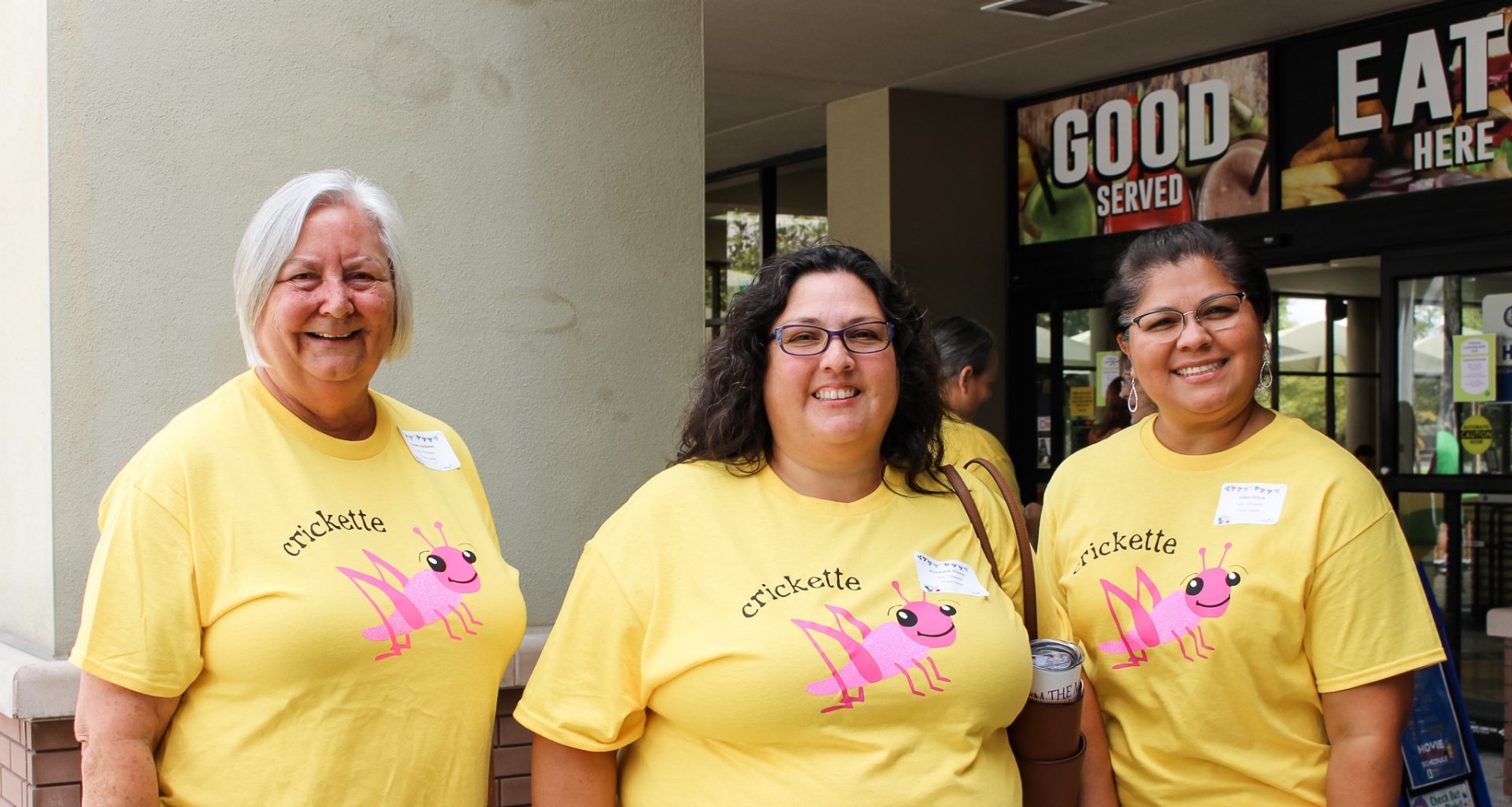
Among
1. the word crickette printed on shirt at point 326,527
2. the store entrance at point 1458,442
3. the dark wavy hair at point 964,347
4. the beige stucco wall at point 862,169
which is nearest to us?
the word crickette printed on shirt at point 326,527

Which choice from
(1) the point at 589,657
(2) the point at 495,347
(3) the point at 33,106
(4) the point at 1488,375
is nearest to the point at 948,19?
(4) the point at 1488,375

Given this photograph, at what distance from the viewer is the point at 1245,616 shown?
2.28 m

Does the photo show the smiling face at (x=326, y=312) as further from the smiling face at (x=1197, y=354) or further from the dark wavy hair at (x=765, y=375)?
the smiling face at (x=1197, y=354)

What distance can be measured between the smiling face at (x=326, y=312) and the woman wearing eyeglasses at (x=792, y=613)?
0.52m

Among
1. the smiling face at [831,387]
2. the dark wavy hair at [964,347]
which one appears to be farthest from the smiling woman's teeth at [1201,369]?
the dark wavy hair at [964,347]

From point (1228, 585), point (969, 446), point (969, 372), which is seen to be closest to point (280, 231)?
point (1228, 585)

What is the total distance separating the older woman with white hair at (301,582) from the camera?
76.2 inches

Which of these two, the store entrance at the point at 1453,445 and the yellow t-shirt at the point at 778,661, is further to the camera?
the store entrance at the point at 1453,445

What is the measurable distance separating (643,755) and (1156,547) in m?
1.00

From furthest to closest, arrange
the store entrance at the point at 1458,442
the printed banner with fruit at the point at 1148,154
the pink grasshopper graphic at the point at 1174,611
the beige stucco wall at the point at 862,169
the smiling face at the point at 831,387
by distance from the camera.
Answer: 1. the beige stucco wall at the point at 862,169
2. the printed banner with fruit at the point at 1148,154
3. the store entrance at the point at 1458,442
4. the pink grasshopper graphic at the point at 1174,611
5. the smiling face at the point at 831,387

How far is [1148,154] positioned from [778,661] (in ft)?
20.2

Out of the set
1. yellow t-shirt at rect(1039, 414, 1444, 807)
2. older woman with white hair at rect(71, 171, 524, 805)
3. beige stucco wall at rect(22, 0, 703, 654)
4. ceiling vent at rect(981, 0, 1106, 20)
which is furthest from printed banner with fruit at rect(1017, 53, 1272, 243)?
older woman with white hair at rect(71, 171, 524, 805)

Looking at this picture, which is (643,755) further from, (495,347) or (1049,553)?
(495,347)

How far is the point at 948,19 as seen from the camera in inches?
262
